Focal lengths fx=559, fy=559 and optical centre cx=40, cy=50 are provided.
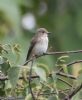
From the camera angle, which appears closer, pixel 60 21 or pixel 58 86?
pixel 58 86

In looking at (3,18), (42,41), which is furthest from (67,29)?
(42,41)

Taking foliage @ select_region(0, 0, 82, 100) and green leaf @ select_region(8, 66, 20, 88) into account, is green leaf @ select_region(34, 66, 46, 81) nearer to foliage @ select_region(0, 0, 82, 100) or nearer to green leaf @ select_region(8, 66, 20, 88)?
foliage @ select_region(0, 0, 82, 100)

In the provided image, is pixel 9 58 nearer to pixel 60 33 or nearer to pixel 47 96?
pixel 47 96

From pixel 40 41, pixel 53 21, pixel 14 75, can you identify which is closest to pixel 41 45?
pixel 40 41

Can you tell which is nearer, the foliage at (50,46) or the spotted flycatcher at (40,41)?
the foliage at (50,46)

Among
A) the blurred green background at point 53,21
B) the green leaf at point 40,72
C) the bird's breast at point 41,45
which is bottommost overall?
the green leaf at point 40,72

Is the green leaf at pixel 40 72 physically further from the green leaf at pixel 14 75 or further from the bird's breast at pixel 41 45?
the bird's breast at pixel 41 45

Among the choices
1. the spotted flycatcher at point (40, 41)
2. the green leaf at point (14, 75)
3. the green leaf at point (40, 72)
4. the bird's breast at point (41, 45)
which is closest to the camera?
the green leaf at point (40, 72)

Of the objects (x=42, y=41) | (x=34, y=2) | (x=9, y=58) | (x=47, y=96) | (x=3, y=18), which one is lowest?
(x=47, y=96)

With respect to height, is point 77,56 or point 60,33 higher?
point 60,33

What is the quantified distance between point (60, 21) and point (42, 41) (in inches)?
147

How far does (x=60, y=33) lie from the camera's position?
8.40 meters

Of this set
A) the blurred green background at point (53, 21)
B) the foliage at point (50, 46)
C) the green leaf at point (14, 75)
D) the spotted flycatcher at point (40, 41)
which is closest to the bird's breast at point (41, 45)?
the spotted flycatcher at point (40, 41)

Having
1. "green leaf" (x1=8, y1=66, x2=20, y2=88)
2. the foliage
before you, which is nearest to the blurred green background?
the foliage
